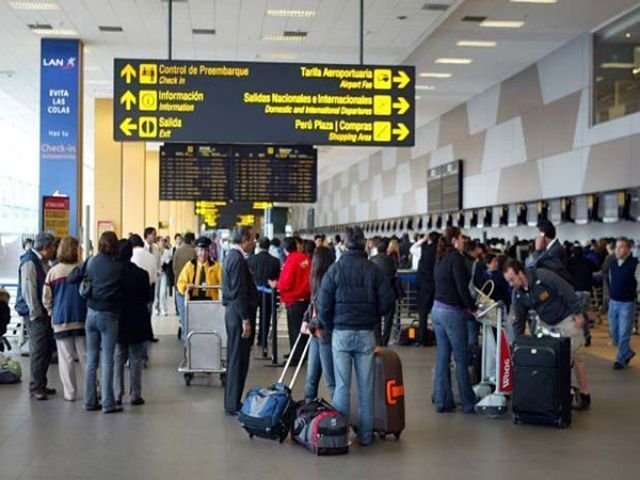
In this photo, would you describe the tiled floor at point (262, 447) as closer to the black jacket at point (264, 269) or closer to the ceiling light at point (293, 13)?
the black jacket at point (264, 269)

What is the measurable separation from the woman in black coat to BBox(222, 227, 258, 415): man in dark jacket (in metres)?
1.04

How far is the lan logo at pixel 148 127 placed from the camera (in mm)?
11594

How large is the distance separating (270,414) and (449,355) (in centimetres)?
218

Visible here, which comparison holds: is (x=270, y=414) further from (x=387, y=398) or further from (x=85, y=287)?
(x=85, y=287)

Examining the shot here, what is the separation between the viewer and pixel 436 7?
42.7ft

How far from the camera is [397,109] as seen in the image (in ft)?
38.7

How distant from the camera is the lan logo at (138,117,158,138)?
11.6 metres

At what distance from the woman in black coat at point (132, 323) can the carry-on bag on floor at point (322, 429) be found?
2.49m

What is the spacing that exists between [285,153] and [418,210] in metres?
15.3

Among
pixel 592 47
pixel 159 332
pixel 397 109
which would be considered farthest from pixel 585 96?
pixel 159 332

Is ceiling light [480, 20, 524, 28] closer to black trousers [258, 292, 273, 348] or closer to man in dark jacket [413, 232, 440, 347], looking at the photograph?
man in dark jacket [413, 232, 440, 347]

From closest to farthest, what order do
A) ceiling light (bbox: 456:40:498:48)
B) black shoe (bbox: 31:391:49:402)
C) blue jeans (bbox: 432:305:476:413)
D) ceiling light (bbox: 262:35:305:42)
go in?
blue jeans (bbox: 432:305:476:413) → black shoe (bbox: 31:391:49:402) → ceiling light (bbox: 262:35:305:42) → ceiling light (bbox: 456:40:498:48)

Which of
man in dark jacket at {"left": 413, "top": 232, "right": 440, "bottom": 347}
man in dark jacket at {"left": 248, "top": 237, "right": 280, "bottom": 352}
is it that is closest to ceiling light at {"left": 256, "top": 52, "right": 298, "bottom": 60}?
man in dark jacket at {"left": 413, "top": 232, "right": 440, "bottom": 347}

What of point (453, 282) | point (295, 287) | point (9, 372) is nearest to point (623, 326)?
point (295, 287)
